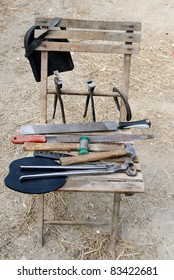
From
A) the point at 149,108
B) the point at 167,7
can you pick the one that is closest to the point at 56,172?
the point at 149,108

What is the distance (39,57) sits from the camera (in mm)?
2992

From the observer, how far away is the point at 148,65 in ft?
17.2

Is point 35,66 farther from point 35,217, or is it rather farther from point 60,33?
point 35,217

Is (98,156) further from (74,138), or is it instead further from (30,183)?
(30,183)

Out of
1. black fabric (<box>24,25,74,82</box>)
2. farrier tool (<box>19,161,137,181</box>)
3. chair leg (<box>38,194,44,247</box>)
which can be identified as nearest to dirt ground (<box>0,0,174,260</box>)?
chair leg (<box>38,194,44,247</box>)

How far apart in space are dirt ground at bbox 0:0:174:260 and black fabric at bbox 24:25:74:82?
0.98m

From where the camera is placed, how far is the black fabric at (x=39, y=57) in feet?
9.37

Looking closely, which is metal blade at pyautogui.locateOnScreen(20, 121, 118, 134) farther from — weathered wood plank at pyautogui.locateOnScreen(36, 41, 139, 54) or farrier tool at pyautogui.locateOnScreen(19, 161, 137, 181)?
weathered wood plank at pyautogui.locateOnScreen(36, 41, 139, 54)

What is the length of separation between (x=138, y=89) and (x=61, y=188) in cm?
257

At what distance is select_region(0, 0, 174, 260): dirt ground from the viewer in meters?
3.15

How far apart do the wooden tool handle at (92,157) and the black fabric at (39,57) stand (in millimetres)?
696

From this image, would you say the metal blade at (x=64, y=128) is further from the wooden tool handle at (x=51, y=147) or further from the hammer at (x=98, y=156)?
the hammer at (x=98, y=156)

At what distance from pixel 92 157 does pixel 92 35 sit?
0.78 metres

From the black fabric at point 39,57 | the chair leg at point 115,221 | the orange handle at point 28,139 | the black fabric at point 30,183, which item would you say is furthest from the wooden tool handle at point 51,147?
the black fabric at point 39,57
